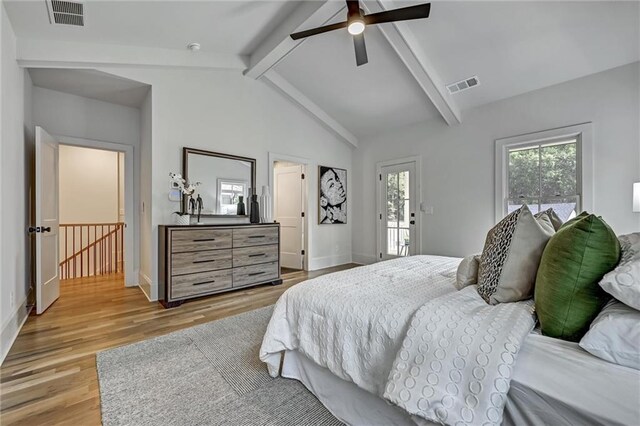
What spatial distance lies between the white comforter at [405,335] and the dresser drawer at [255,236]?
2.25 m

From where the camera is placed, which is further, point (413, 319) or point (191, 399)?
point (191, 399)

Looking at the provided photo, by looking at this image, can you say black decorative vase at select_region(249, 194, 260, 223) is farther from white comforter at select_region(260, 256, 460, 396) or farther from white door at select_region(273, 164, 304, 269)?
white comforter at select_region(260, 256, 460, 396)

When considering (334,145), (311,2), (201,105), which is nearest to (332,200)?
(334,145)

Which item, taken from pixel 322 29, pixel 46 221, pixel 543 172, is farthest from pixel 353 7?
pixel 46 221

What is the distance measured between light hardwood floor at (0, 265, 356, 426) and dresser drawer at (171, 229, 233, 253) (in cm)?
64

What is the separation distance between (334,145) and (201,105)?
2.66 meters

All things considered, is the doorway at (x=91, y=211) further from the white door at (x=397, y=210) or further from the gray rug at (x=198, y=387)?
the white door at (x=397, y=210)

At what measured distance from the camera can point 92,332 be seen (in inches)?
98.0

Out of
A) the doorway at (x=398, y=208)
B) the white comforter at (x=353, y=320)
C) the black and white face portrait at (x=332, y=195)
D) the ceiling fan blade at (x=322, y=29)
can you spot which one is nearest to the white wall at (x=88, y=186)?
the black and white face portrait at (x=332, y=195)

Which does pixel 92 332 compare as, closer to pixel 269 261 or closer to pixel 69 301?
pixel 69 301

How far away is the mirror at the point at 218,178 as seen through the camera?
378 centimetres

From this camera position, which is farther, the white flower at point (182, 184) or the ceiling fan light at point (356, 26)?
the white flower at point (182, 184)

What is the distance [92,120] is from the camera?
12.5 ft

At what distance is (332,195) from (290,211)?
89 cm
